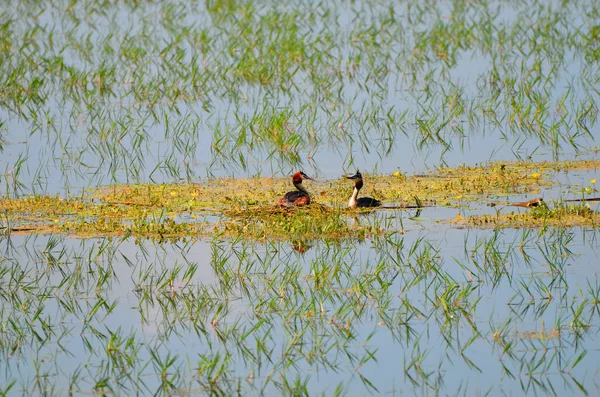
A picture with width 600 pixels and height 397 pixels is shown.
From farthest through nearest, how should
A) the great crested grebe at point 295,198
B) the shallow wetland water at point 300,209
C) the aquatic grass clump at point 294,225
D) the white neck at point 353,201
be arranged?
the white neck at point 353,201 < the great crested grebe at point 295,198 < the aquatic grass clump at point 294,225 < the shallow wetland water at point 300,209

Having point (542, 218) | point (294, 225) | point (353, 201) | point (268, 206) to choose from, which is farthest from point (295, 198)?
point (542, 218)

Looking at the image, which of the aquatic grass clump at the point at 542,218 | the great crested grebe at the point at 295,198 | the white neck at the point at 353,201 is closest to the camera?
the aquatic grass clump at the point at 542,218

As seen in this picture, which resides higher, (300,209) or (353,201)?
(353,201)

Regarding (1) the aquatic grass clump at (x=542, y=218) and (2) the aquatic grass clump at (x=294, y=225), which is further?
(1) the aquatic grass clump at (x=542, y=218)

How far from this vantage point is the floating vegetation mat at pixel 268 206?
9.30 m

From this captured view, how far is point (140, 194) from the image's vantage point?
1058 cm

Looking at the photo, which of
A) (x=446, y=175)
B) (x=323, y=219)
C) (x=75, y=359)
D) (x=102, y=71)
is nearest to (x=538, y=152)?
(x=446, y=175)

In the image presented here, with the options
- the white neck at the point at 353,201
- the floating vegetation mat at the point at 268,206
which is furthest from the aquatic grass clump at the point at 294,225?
the white neck at the point at 353,201

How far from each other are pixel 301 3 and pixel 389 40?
3.67 metres

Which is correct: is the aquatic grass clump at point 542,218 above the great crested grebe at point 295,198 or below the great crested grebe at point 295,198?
below

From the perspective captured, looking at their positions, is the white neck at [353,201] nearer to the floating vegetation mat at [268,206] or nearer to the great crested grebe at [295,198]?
the floating vegetation mat at [268,206]

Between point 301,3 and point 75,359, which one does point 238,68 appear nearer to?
point 301,3

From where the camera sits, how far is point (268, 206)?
32.3 ft

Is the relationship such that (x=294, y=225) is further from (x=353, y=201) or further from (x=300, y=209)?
(x=353, y=201)
